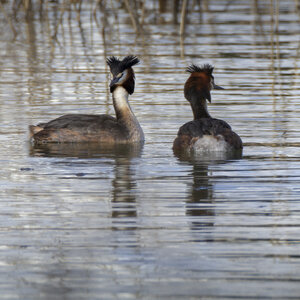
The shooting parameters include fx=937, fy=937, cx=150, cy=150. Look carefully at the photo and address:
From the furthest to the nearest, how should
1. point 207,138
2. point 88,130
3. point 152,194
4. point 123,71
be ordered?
point 123,71, point 88,130, point 207,138, point 152,194

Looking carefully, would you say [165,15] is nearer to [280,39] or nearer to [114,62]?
[280,39]

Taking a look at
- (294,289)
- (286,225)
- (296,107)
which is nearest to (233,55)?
(296,107)

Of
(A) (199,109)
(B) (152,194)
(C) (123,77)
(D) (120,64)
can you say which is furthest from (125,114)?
(B) (152,194)

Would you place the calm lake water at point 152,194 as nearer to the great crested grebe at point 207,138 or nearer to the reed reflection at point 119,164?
the reed reflection at point 119,164

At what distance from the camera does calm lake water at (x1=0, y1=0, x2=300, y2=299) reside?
5797 mm

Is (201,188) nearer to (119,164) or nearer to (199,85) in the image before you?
(119,164)

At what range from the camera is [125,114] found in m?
11.9

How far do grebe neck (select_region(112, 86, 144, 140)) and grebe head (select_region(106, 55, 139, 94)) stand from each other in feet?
0.30

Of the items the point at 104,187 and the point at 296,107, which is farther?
the point at 296,107

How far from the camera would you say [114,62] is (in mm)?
11820

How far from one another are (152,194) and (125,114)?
12.3ft

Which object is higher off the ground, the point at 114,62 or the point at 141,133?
the point at 114,62

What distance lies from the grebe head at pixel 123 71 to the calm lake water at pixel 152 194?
0.74 meters

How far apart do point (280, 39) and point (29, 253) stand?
17.0 m
